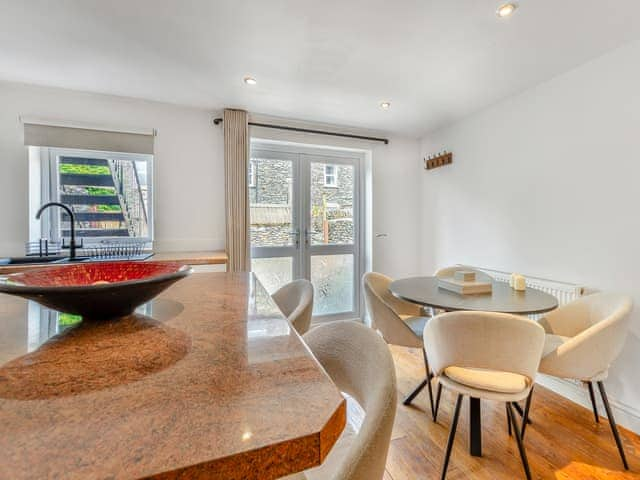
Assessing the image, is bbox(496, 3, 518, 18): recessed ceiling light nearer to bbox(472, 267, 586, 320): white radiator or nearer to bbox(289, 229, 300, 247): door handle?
bbox(472, 267, 586, 320): white radiator

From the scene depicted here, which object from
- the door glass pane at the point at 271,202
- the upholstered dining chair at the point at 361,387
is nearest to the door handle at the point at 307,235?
the door glass pane at the point at 271,202

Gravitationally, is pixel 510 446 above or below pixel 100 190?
below

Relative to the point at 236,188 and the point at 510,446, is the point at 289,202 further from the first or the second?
the point at 510,446

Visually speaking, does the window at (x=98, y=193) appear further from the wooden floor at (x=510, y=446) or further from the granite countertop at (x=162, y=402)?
the wooden floor at (x=510, y=446)

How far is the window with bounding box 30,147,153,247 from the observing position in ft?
8.39

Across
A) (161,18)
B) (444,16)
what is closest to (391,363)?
(444,16)

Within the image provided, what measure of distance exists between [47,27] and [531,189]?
3401 mm

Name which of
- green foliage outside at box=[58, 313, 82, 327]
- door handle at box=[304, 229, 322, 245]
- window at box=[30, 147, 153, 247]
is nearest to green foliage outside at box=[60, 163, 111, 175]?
window at box=[30, 147, 153, 247]

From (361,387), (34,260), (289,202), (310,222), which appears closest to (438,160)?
(310,222)

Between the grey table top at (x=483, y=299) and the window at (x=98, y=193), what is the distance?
232 cm

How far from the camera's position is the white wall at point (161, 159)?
2.39 m

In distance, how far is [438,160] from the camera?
337 cm

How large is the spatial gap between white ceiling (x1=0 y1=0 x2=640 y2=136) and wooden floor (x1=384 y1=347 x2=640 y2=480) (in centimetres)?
230

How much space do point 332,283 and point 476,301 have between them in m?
2.03
